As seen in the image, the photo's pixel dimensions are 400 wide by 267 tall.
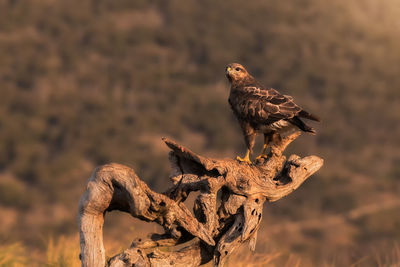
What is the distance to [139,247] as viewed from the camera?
17.4ft

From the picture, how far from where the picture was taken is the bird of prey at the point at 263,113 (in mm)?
5785

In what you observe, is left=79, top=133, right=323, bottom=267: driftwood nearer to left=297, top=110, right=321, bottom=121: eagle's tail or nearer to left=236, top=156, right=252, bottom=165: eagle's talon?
left=236, top=156, right=252, bottom=165: eagle's talon

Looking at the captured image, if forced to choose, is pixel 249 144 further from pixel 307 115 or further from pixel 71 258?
pixel 71 258

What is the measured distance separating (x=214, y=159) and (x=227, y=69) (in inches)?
58.9

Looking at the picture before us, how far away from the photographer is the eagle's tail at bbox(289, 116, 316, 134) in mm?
5699

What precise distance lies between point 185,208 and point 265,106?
163cm

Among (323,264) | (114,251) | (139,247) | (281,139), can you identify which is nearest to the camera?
(139,247)

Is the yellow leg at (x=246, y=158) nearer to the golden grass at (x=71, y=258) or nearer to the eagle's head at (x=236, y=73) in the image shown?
the eagle's head at (x=236, y=73)

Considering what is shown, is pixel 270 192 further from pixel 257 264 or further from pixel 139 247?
pixel 257 264

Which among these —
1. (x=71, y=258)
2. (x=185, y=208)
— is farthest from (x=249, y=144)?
(x=71, y=258)

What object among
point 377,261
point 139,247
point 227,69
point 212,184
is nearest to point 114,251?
point 139,247

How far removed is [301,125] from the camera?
227 inches

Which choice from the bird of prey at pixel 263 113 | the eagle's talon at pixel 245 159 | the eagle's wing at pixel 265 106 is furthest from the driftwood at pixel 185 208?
the eagle's wing at pixel 265 106

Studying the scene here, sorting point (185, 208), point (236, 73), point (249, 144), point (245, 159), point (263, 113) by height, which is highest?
point (236, 73)
